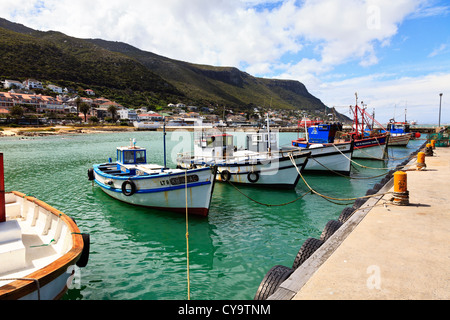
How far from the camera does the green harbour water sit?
691 centimetres

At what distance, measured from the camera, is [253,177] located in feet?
58.9

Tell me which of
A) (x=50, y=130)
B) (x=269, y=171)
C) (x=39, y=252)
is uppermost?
(x=50, y=130)

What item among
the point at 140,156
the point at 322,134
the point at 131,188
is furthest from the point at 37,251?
the point at 322,134

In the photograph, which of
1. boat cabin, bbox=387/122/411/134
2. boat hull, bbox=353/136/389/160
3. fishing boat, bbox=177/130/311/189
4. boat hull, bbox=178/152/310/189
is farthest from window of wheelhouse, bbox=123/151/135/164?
boat cabin, bbox=387/122/411/134

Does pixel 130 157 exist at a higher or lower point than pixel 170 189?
higher

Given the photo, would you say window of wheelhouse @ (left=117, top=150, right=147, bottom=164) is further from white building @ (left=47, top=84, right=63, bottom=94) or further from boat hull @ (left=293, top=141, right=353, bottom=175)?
white building @ (left=47, top=84, right=63, bottom=94)

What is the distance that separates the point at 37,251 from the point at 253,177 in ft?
44.2

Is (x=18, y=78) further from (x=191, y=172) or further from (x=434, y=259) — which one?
(x=434, y=259)

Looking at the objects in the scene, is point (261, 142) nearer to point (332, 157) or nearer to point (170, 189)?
point (332, 157)

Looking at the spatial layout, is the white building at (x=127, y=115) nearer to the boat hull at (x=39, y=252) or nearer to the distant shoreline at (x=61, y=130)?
the distant shoreline at (x=61, y=130)

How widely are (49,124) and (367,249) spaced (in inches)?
4771

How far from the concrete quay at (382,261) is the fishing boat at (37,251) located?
415 cm
